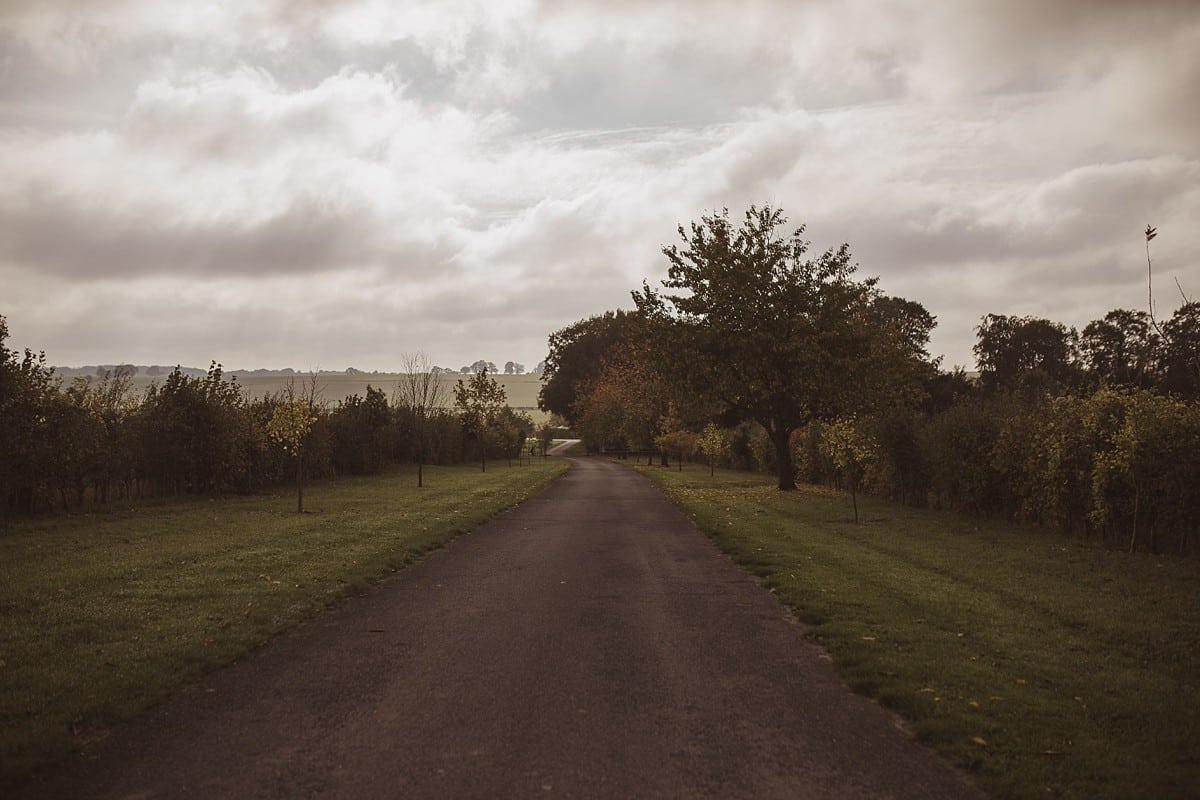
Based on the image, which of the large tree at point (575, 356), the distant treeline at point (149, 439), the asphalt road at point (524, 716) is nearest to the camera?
the asphalt road at point (524, 716)

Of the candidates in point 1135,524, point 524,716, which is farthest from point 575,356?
point 524,716

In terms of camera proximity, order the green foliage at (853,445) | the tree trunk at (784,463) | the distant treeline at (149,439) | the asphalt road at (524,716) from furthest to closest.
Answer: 1. the tree trunk at (784,463)
2. the green foliage at (853,445)
3. the distant treeline at (149,439)
4. the asphalt road at (524,716)

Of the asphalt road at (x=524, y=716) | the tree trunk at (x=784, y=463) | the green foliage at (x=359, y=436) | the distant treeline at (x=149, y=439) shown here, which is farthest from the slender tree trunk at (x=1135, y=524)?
the green foliage at (x=359, y=436)

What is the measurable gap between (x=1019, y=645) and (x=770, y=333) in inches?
829

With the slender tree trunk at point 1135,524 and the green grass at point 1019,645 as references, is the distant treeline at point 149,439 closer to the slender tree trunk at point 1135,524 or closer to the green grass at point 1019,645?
the green grass at point 1019,645

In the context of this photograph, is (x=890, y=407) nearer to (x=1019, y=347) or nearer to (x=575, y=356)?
(x=1019, y=347)

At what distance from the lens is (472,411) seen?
4131 centimetres

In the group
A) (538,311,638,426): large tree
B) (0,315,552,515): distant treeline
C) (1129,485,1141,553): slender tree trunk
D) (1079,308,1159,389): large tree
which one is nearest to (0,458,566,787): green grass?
(0,315,552,515): distant treeline

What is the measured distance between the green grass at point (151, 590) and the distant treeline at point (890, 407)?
1114cm

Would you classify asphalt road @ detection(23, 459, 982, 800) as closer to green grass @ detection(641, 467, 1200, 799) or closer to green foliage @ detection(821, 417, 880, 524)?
green grass @ detection(641, 467, 1200, 799)

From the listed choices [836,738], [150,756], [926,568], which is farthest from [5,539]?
[926,568]

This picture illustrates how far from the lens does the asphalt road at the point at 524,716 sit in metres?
4.63

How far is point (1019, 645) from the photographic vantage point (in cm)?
773

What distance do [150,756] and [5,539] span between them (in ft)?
42.3
